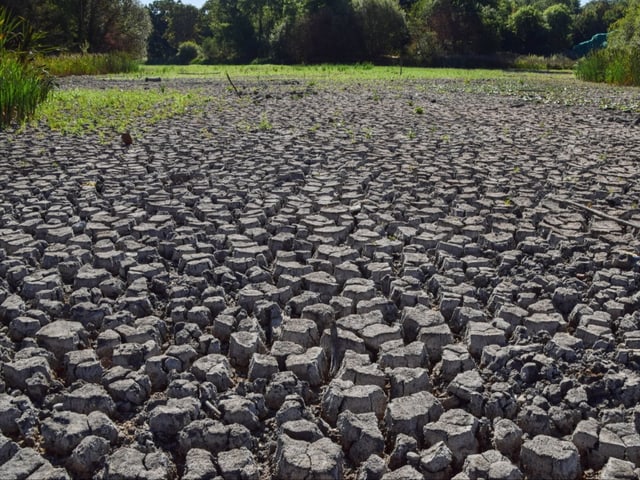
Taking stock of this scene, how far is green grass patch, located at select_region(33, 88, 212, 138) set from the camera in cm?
840

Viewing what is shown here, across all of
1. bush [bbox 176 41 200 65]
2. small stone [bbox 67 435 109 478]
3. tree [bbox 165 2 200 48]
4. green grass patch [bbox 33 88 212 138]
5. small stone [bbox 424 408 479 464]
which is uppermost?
tree [bbox 165 2 200 48]

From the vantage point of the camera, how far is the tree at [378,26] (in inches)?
1425

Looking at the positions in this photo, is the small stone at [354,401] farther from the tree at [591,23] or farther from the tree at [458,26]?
the tree at [591,23]

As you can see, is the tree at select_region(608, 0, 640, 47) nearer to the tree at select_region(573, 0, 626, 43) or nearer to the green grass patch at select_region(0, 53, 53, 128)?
the green grass patch at select_region(0, 53, 53, 128)

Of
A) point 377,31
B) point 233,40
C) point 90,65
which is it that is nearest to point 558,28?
point 377,31

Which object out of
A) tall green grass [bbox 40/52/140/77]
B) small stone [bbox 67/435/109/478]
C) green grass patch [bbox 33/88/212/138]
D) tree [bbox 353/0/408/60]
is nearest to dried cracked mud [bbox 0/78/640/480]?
small stone [bbox 67/435/109/478]

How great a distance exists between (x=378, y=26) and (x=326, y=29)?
2.93 m

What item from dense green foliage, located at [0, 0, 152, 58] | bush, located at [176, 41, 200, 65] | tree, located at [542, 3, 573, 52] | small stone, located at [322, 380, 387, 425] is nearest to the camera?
small stone, located at [322, 380, 387, 425]

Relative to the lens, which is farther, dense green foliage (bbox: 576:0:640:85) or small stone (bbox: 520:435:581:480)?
dense green foliage (bbox: 576:0:640:85)

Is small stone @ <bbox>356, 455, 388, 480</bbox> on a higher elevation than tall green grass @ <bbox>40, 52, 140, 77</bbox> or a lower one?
lower

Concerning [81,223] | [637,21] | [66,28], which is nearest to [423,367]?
[81,223]

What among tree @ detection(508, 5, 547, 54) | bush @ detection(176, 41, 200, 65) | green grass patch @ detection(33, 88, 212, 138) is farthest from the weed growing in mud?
bush @ detection(176, 41, 200, 65)

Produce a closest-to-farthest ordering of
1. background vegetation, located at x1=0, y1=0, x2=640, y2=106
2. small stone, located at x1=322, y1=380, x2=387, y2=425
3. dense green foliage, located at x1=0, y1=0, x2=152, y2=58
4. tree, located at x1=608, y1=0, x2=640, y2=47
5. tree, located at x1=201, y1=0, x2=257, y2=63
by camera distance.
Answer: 1. small stone, located at x1=322, y1=380, x2=387, y2=425
2. tree, located at x1=608, y1=0, x2=640, y2=47
3. background vegetation, located at x1=0, y1=0, x2=640, y2=106
4. dense green foliage, located at x1=0, y1=0, x2=152, y2=58
5. tree, located at x1=201, y1=0, x2=257, y2=63

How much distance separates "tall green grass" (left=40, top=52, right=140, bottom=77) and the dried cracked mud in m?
17.2
